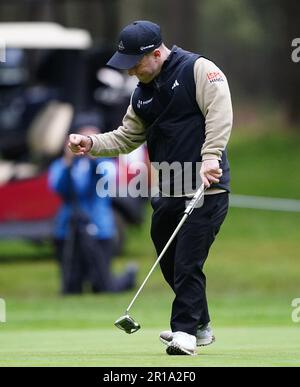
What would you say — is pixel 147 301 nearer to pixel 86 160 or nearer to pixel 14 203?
pixel 86 160

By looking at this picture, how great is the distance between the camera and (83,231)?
15.6 meters

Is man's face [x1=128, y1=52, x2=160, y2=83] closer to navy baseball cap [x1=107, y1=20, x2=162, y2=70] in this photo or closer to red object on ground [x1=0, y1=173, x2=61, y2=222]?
navy baseball cap [x1=107, y1=20, x2=162, y2=70]

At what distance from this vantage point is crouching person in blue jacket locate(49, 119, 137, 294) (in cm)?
1559

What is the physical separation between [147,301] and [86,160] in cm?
174

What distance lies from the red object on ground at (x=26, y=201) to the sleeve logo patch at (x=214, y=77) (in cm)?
1070

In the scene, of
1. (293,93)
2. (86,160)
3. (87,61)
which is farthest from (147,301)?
(293,93)

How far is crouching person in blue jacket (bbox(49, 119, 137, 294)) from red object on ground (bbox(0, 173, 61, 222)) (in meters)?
2.52

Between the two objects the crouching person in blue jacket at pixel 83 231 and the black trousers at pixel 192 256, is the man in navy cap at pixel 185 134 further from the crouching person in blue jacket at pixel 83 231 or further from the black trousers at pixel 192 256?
the crouching person in blue jacket at pixel 83 231

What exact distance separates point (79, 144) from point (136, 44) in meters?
0.74

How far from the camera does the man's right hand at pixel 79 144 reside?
8.40 metres

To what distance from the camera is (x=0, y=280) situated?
726 inches

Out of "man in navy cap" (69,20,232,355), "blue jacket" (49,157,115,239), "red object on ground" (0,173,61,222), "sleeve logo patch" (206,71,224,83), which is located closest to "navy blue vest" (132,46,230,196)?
"man in navy cap" (69,20,232,355)

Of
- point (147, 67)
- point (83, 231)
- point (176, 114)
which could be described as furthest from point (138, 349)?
point (83, 231)
